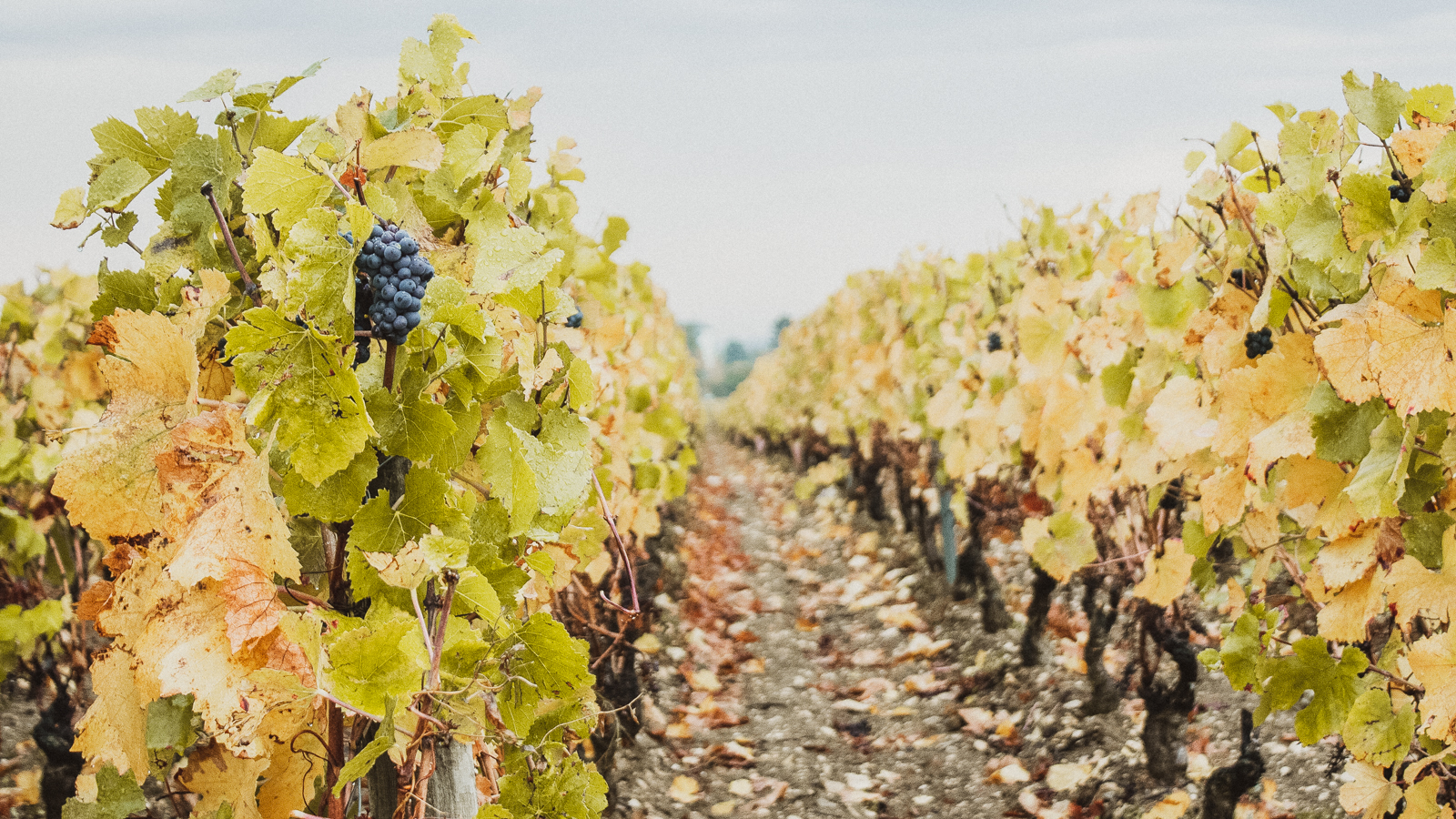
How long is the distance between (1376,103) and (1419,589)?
2.92ft

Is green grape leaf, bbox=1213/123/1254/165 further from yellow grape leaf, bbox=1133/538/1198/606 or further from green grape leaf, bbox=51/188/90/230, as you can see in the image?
green grape leaf, bbox=51/188/90/230

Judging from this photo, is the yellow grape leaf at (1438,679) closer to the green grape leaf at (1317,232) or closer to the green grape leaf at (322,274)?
the green grape leaf at (1317,232)

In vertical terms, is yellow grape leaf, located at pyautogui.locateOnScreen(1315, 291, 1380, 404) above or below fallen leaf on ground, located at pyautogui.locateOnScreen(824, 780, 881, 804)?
above

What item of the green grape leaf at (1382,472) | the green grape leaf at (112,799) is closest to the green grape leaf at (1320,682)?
the green grape leaf at (1382,472)

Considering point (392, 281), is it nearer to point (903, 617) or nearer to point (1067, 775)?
point (1067, 775)

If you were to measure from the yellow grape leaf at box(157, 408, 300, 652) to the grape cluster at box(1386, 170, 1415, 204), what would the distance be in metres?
1.98

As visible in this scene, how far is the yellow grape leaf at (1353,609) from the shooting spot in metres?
1.71

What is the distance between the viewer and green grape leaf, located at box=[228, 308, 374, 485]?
3.36 ft

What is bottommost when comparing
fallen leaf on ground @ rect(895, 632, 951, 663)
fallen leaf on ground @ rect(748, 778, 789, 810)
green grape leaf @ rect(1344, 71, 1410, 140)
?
fallen leaf on ground @ rect(895, 632, 951, 663)

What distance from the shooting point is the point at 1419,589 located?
155 centimetres

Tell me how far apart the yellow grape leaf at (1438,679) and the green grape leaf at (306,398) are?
65.2 inches

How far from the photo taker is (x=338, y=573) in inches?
49.2

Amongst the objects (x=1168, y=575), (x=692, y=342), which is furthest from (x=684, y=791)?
(x=692, y=342)

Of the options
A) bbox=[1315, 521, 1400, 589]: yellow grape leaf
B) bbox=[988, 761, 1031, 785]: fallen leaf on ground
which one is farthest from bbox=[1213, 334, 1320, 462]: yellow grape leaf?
bbox=[988, 761, 1031, 785]: fallen leaf on ground
